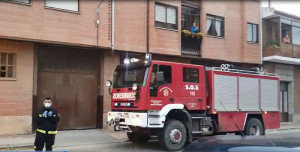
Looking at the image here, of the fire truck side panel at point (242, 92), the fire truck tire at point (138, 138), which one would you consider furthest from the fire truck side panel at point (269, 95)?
the fire truck tire at point (138, 138)

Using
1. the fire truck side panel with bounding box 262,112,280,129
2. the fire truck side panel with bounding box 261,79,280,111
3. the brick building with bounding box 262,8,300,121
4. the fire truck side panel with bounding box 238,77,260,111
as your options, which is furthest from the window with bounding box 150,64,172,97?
the brick building with bounding box 262,8,300,121

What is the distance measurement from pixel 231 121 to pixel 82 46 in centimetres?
713

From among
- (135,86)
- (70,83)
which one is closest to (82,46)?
(70,83)

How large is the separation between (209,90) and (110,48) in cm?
564

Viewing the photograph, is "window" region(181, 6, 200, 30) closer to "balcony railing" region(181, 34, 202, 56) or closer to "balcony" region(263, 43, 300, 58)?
"balcony railing" region(181, 34, 202, 56)

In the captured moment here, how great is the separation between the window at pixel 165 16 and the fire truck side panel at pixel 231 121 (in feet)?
23.2

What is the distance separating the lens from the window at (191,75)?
39.2 ft

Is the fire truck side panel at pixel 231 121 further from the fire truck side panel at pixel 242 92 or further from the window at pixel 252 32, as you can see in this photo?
the window at pixel 252 32

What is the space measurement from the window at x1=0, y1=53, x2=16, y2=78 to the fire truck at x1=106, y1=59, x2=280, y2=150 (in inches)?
182

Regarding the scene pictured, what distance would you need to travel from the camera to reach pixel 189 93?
1198 cm

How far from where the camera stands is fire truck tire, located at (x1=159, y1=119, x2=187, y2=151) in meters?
11.0

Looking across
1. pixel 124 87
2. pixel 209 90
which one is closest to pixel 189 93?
pixel 209 90

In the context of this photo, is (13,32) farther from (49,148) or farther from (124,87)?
(49,148)

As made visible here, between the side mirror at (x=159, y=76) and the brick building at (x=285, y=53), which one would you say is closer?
the side mirror at (x=159, y=76)
